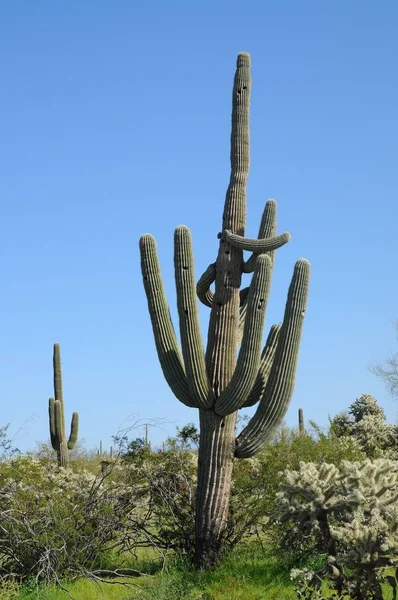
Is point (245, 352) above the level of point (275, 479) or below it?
above

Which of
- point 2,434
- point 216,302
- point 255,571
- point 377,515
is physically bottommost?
point 255,571

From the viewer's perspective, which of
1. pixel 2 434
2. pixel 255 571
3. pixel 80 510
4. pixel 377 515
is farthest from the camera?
pixel 2 434

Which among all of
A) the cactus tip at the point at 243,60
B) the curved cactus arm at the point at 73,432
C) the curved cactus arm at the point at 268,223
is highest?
the cactus tip at the point at 243,60

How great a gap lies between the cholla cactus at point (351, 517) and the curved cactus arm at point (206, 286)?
3.95 meters

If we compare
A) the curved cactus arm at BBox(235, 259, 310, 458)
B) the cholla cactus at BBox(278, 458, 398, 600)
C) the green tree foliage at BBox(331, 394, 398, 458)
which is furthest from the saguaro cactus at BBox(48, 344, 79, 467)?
the cholla cactus at BBox(278, 458, 398, 600)

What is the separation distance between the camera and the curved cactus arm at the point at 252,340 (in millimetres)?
11352

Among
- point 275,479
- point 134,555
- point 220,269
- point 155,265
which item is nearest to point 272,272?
point 220,269

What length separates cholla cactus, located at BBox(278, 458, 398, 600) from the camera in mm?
8281

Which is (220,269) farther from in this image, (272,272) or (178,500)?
(178,500)

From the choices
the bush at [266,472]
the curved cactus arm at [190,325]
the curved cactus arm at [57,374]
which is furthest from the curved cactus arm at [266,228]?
the curved cactus arm at [57,374]

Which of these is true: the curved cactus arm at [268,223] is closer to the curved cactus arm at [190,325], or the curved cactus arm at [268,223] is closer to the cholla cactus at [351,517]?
the curved cactus arm at [190,325]

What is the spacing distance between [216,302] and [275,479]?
271cm

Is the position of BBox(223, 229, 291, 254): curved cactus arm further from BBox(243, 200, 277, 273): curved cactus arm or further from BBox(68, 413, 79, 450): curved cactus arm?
BBox(68, 413, 79, 450): curved cactus arm

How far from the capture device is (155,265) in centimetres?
1202
